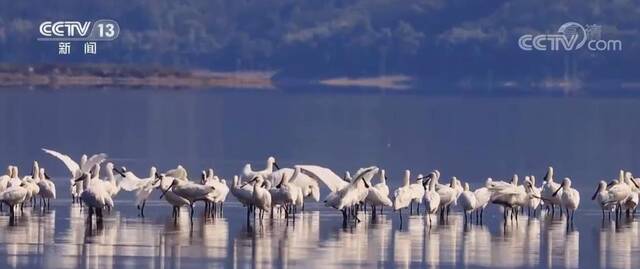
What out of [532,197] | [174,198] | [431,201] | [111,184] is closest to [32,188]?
[111,184]

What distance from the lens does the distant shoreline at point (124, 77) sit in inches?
4712

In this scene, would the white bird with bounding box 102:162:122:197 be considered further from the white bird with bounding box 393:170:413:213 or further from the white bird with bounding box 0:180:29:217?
the white bird with bounding box 393:170:413:213

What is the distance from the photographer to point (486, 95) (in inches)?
4446

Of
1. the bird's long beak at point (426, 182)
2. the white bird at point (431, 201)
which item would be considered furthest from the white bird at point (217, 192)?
the bird's long beak at point (426, 182)

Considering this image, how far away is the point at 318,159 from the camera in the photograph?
4225 centimetres

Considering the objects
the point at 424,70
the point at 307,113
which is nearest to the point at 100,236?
the point at 307,113

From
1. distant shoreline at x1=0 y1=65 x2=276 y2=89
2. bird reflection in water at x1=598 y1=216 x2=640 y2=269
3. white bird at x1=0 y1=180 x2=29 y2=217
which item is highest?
distant shoreline at x1=0 y1=65 x2=276 y2=89

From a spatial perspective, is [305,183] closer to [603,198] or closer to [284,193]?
[284,193]

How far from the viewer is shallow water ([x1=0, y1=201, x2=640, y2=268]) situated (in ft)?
67.3

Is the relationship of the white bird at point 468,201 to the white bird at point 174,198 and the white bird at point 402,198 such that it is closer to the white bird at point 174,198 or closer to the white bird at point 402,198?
the white bird at point 402,198

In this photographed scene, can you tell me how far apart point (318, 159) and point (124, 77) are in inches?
3337

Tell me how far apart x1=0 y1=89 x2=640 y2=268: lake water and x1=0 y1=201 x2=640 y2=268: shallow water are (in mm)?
26

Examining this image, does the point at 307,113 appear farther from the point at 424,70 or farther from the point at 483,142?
the point at 424,70

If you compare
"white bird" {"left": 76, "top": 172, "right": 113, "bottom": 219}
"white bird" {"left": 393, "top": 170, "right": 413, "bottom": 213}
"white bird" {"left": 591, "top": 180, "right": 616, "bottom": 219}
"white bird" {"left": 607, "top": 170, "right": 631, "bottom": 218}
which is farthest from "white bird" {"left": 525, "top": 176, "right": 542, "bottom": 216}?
"white bird" {"left": 76, "top": 172, "right": 113, "bottom": 219}
